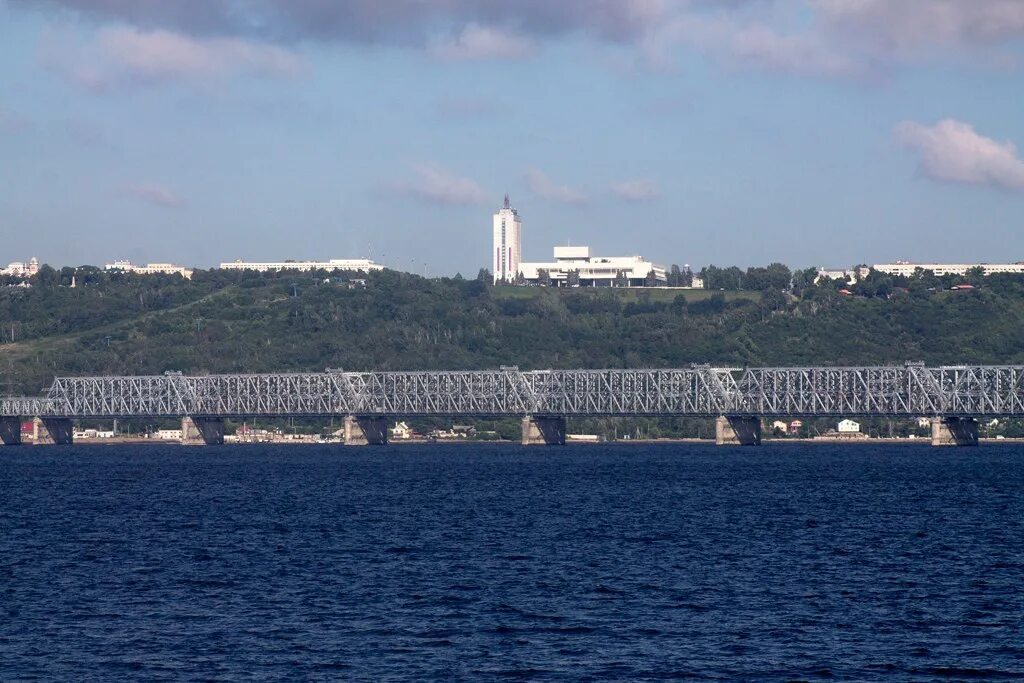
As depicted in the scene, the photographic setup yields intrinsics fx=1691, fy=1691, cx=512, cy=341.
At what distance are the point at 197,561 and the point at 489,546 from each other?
515 inches

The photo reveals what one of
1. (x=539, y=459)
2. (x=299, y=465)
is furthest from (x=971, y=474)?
(x=299, y=465)

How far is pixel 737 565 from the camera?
66.1m

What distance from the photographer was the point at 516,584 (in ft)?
198

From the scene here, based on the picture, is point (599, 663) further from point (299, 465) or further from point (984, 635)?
point (299, 465)

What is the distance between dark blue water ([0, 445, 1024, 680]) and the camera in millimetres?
45938

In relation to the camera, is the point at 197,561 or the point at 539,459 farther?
the point at 539,459

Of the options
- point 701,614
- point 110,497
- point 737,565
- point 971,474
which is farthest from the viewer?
point 971,474

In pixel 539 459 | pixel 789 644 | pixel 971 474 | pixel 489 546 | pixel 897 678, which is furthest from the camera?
pixel 539 459

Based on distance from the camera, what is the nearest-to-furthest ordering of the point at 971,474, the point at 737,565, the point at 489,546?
the point at 737,565
the point at 489,546
the point at 971,474

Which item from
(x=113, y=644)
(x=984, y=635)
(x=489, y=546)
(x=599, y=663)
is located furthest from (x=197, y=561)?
(x=984, y=635)

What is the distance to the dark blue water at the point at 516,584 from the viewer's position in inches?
1809

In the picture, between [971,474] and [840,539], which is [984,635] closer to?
[840,539]

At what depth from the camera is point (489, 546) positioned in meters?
74.1

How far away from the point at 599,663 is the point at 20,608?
20.8 metres
